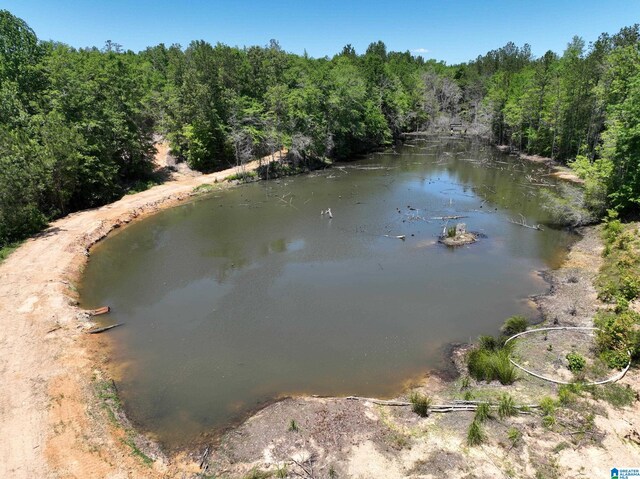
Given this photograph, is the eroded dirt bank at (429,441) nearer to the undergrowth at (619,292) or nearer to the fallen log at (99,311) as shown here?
the undergrowth at (619,292)

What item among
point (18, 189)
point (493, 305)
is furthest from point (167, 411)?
point (18, 189)

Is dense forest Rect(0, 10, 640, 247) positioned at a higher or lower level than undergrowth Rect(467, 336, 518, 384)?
higher

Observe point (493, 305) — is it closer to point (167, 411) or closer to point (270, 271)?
point (270, 271)

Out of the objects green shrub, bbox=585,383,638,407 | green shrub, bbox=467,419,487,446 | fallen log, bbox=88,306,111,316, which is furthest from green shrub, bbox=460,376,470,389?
fallen log, bbox=88,306,111,316

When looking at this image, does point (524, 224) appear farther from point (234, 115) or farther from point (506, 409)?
point (234, 115)

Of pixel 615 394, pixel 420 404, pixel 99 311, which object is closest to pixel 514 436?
pixel 420 404

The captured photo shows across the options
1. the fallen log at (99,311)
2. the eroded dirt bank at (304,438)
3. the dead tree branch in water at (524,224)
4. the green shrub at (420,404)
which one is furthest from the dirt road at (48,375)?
the dead tree branch in water at (524,224)

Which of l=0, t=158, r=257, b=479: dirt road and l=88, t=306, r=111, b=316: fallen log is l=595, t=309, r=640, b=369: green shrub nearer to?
l=0, t=158, r=257, b=479: dirt road
